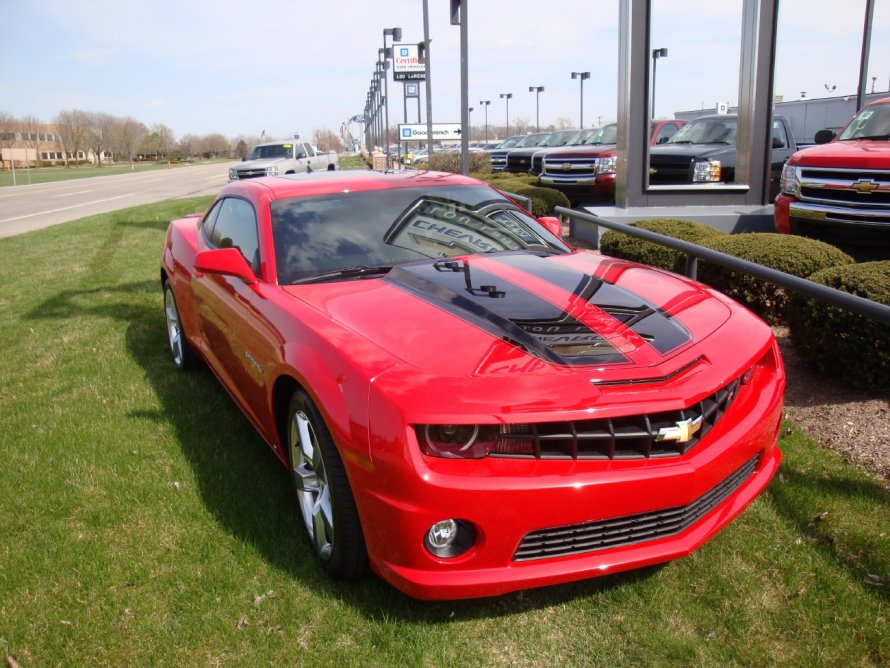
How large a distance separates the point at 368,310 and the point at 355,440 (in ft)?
2.45

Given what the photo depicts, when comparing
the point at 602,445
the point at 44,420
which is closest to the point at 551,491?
the point at 602,445

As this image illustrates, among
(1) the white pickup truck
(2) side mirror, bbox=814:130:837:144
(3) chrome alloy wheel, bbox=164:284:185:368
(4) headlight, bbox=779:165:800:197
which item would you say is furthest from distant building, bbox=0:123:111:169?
(4) headlight, bbox=779:165:800:197

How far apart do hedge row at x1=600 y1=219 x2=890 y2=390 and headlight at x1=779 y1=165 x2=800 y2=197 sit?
200cm

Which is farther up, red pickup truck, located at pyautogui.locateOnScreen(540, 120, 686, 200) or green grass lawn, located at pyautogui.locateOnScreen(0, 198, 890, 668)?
red pickup truck, located at pyautogui.locateOnScreen(540, 120, 686, 200)

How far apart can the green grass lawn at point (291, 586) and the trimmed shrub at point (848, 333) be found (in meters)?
0.64

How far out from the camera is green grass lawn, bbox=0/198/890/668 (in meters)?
2.56

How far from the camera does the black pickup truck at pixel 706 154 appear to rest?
→ 1152cm

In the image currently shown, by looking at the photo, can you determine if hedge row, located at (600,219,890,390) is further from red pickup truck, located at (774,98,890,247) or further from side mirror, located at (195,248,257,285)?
side mirror, located at (195,248,257,285)

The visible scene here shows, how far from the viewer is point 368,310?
308 cm

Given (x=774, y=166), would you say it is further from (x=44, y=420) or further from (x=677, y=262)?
(x=44, y=420)

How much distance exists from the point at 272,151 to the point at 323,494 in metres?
27.0

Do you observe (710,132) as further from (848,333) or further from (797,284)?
(797,284)

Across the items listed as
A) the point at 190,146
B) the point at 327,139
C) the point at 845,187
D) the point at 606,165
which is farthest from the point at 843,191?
the point at 190,146

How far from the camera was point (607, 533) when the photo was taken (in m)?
2.49
